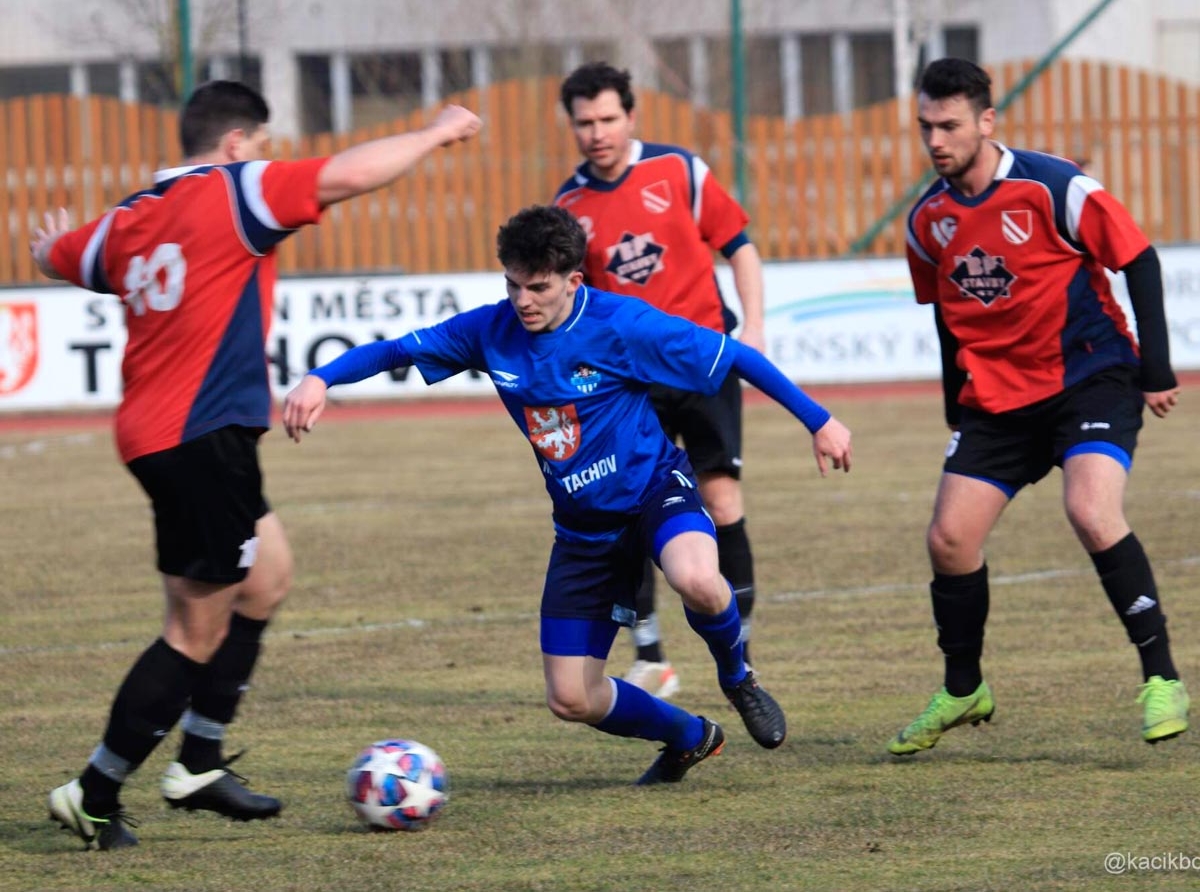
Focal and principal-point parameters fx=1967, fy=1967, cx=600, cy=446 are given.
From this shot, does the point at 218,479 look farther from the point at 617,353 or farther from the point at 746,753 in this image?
the point at 746,753

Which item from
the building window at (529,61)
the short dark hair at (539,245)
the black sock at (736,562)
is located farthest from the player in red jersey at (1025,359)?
the building window at (529,61)

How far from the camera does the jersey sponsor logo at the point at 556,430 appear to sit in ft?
17.7

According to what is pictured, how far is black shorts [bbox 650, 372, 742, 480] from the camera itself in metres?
6.91

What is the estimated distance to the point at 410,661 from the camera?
295 inches

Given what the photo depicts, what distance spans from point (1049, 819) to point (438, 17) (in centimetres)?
2463

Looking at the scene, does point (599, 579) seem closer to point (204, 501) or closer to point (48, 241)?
point (204, 501)

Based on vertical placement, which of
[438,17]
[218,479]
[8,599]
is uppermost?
[438,17]

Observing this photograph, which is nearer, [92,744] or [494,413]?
[92,744]

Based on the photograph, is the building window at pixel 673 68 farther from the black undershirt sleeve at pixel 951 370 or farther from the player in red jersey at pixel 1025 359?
the player in red jersey at pixel 1025 359

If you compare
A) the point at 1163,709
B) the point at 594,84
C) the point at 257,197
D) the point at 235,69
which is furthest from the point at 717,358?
the point at 235,69

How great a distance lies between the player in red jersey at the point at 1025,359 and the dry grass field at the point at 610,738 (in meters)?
0.42

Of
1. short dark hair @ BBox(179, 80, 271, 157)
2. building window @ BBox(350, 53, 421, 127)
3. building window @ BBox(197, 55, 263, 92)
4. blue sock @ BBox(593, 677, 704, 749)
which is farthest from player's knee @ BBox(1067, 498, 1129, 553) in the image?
building window @ BBox(350, 53, 421, 127)

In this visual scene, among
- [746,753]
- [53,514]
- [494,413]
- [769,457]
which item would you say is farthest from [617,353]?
[494,413]

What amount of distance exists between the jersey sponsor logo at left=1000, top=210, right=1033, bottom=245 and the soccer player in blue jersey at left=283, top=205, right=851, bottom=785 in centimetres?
89
